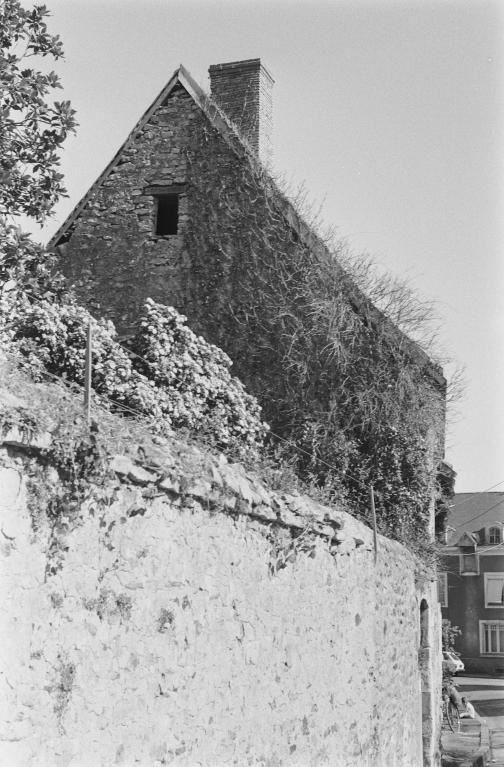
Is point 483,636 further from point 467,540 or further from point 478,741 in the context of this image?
point 478,741

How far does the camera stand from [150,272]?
1405 cm

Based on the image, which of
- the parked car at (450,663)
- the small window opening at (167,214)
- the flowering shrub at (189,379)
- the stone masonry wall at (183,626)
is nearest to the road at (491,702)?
the parked car at (450,663)

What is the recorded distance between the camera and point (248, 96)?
1587cm

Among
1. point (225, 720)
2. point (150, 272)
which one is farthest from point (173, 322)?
point (225, 720)

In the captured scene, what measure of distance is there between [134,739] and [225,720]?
4.04 feet

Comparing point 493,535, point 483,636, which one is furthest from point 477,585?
point 493,535

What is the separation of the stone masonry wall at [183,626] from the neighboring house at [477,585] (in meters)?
37.5

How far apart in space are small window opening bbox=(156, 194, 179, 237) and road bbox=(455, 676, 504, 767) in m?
10.4

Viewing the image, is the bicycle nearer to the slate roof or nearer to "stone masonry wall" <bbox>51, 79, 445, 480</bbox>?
"stone masonry wall" <bbox>51, 79, 445, 480</bbox>

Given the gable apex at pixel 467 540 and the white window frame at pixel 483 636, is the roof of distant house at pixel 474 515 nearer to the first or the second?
the gable apex at pixel 467 540

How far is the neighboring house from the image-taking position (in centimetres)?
4506

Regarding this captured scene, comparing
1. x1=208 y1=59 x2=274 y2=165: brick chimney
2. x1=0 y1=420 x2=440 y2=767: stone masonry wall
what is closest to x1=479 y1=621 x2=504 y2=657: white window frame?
x1=208 y1=59 x2=274 y2=165: brick chimney

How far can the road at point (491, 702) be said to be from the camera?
18.5 metres

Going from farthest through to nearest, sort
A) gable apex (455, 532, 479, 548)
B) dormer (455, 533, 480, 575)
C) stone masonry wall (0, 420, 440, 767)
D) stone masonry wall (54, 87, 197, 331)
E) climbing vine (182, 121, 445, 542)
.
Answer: gable apex (455, 532, 479, 548) → dormer (455, 533, 480, 575) → stone masonry wall (54, 87, 197, 331) → climbing vine (182, 121, 445, 542) → stone masonry wall (0, 420, 440, 767)
